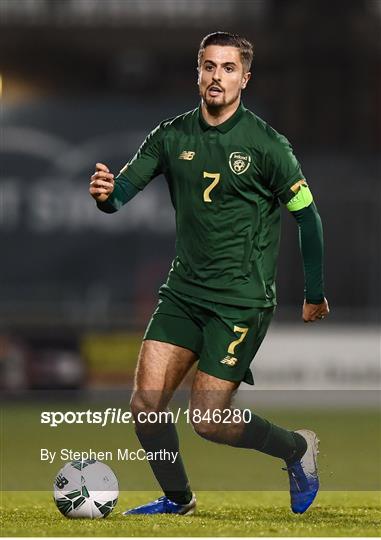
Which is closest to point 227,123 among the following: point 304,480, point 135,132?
Result: point 304,480

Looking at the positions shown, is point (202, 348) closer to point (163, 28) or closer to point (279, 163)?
point (279, 163)

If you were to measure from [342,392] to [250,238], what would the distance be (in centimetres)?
1249

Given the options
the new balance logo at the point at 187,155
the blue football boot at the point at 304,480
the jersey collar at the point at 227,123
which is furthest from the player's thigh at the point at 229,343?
the jersey collar at the point at 227,123

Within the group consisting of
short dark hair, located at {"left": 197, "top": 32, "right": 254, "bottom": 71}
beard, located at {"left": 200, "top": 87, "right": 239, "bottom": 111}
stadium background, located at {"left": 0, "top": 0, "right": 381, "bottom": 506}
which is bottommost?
stadium background, located at {"left": 0, "top": 0, "right": 381, "bottom": 506}

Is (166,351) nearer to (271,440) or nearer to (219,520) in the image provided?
(271,440)

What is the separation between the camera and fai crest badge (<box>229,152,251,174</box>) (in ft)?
25.6

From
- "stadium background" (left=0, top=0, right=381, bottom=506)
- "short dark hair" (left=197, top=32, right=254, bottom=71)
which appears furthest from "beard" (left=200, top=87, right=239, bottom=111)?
"stadium background" (left=0, top=0, right=381, bottom=506)

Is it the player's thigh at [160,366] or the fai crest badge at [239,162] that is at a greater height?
the fai crest badge at [239,162]

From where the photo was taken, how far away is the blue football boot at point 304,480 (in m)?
8.27

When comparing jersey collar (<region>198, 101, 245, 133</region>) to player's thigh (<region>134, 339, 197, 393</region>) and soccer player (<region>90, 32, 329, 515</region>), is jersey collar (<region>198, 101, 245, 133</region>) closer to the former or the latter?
soccer player (<region>90, 32, 329, 515</region>)

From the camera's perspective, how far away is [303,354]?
20.4m

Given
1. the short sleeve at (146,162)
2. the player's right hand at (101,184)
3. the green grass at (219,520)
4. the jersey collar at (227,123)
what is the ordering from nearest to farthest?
the green grass at (219,520) < the player's right hand at (101,184) < the jersey collar at (227,123) < the short sleeve at (146,162)

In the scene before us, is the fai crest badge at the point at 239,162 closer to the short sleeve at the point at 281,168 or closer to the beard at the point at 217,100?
the short sleeve at the point at 281,168

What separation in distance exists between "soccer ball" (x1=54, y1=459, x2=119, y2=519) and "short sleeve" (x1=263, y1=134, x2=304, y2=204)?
177cm
